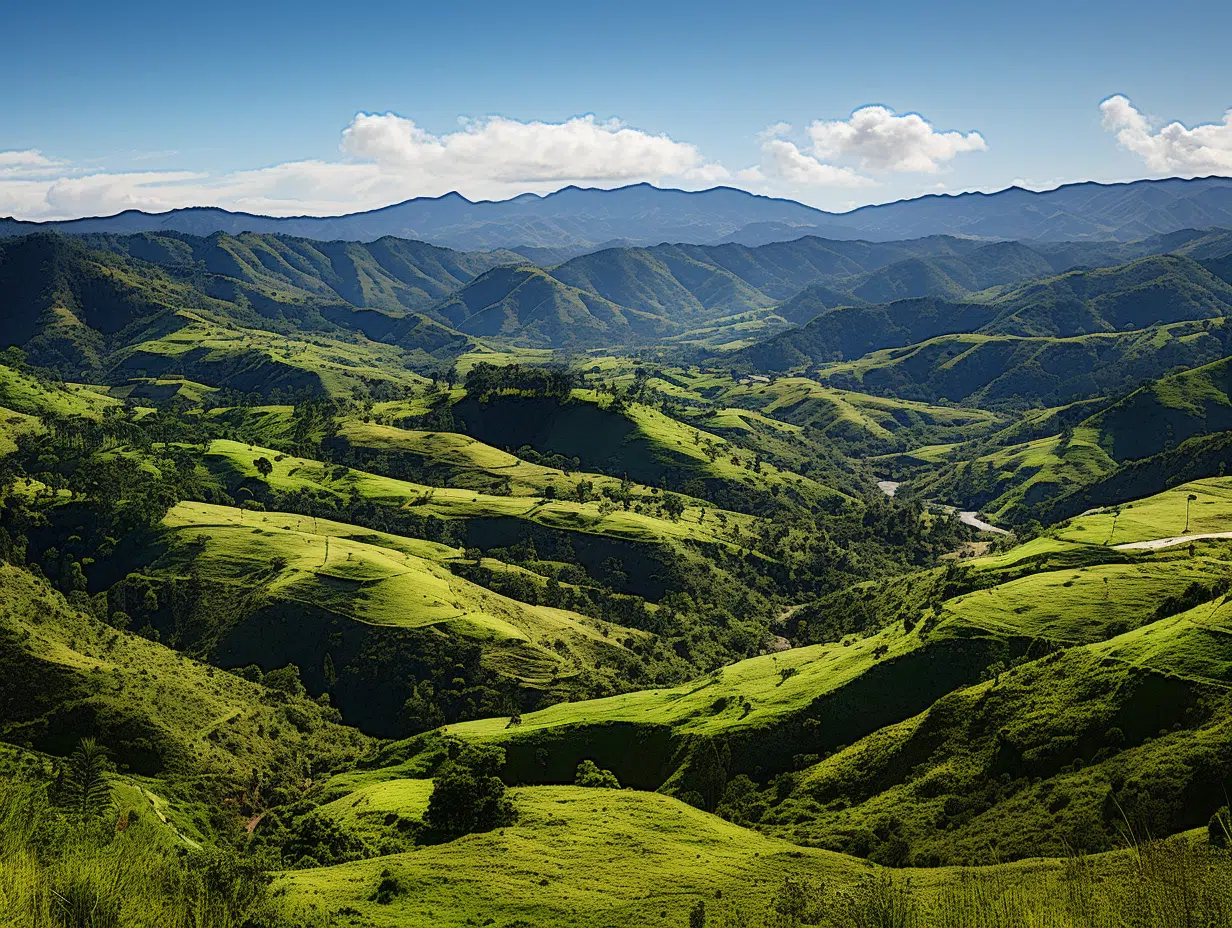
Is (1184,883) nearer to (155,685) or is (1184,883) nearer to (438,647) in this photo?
(155,685)

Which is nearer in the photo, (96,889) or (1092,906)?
(1092,906)

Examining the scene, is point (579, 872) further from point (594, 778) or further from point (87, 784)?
point (87, 784)

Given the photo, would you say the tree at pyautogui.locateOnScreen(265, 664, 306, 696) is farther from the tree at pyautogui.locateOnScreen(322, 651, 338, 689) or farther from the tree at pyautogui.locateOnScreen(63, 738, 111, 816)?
the tree at pyautogui.locateOnScreen(63, 738, 111, 816)

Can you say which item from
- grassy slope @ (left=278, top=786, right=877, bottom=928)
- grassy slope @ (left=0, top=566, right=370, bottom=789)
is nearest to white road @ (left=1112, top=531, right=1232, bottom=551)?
grassy slope @ (left=278, top=786, right=877, bottom=928)

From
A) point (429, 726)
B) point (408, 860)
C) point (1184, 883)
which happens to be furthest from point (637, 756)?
point (1184, 883)

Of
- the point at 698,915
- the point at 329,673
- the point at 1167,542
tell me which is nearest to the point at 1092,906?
the point at 698,915
